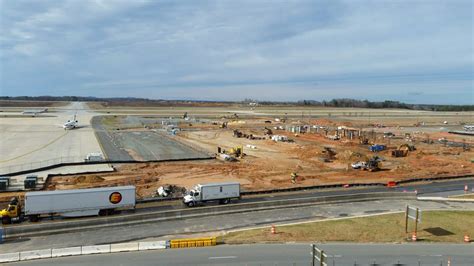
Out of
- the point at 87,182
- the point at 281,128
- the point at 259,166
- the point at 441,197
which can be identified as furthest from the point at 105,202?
the point at 281,128

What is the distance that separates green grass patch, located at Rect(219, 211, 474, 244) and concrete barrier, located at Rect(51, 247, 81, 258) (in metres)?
12.3

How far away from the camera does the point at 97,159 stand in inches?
2968

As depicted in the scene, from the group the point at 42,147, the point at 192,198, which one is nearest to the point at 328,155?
the point at 192,198

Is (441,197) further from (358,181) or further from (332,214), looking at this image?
(332,214)

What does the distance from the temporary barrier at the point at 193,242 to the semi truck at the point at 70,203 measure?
12779 mm


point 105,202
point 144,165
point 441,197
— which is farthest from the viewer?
point 144,165

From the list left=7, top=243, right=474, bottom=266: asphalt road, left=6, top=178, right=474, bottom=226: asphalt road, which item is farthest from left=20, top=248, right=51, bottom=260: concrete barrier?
left=6, top=178, right=474, bottom=226: asphalt road

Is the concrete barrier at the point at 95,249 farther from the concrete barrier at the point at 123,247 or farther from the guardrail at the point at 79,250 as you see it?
the concrete barrier at the point at 123,247

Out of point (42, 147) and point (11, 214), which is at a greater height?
point (42, 147)

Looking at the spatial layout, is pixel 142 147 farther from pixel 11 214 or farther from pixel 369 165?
pixel 11 214

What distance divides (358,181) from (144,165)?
3779cm

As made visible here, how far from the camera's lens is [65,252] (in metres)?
32.8

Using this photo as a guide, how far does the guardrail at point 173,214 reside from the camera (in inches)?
1535

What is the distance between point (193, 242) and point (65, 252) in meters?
10.3
